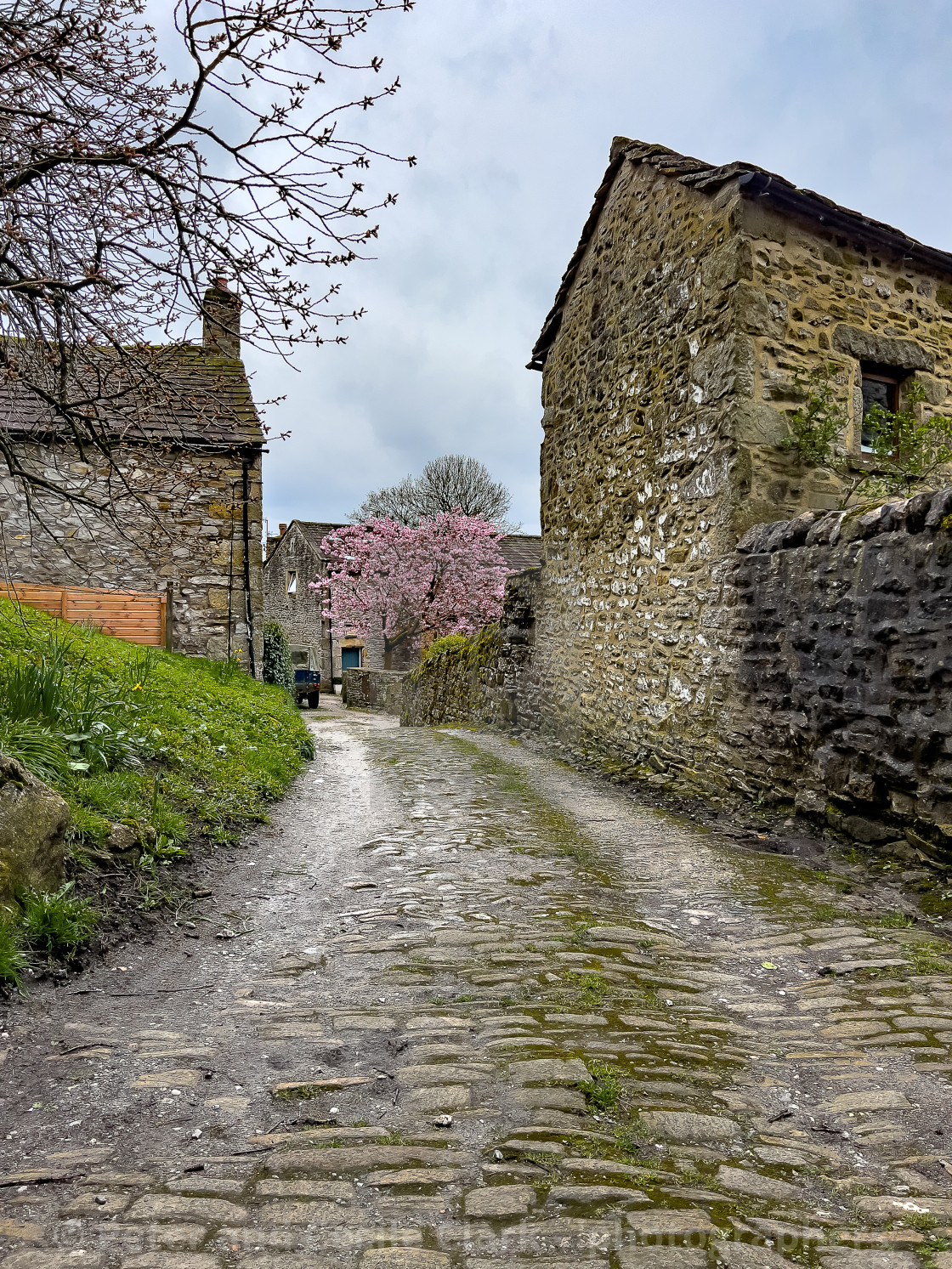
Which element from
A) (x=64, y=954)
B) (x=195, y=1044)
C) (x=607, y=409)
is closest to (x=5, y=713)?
(x=64, y=954)

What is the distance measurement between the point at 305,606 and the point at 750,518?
3508cm

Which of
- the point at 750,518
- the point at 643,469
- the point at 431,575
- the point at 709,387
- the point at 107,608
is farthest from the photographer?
the point at 431,575

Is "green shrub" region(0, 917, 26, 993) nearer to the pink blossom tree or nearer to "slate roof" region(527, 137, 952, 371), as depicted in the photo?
"slate roof" region(527, 137, 952, 371)

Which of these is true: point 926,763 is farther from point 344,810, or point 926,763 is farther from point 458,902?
point 344,810

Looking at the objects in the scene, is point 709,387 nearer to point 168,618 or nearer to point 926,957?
point 926,957

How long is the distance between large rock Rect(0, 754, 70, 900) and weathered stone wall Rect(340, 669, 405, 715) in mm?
20571

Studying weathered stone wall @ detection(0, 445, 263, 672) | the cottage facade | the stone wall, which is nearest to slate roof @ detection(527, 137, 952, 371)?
the cottage facade

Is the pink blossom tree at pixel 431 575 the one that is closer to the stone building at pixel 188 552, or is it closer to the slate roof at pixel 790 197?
the stone building at pixel 188 552

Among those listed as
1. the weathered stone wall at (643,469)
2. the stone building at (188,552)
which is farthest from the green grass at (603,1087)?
the stone building at (188,552)

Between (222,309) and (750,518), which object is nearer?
(222,309)

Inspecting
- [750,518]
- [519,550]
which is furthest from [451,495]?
[750,518]

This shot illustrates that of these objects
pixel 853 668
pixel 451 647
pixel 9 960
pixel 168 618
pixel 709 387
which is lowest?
pixel 9 960

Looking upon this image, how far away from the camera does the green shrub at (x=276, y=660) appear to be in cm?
1859

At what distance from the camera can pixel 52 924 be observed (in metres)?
3.33
